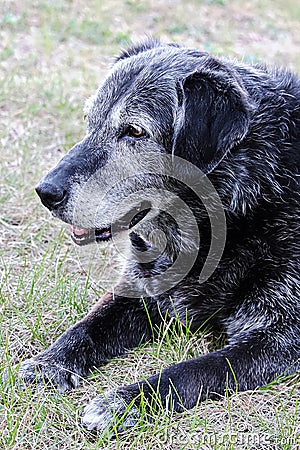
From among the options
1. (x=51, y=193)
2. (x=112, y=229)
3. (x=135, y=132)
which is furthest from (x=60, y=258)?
(x=135, y=132)

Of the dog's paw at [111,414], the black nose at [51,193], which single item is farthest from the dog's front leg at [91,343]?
the black nose at [51,193]

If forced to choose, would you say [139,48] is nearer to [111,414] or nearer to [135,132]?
[135,132]

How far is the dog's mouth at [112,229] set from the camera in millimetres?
3266

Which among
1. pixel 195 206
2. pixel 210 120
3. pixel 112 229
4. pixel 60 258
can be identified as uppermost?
pixel 210 120

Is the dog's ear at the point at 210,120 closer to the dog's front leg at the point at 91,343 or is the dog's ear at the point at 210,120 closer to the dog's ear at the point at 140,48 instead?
the dog's ear at the point at 140,48

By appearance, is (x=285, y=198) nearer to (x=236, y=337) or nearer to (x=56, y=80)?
(x=236, y=337)

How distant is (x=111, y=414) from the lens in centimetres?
276

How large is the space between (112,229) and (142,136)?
0.50 metres

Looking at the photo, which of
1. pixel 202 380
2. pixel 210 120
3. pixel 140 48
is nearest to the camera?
pixel 202 380

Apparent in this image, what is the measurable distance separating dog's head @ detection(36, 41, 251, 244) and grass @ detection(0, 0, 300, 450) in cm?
59

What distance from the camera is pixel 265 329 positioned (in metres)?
3.07

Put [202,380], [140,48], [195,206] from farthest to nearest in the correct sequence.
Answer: [140,48] → [195,206] → [202,380]

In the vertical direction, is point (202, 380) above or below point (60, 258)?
above

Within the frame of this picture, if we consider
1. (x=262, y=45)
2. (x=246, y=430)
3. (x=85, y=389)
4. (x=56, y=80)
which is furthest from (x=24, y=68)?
(x=246, y=430)
